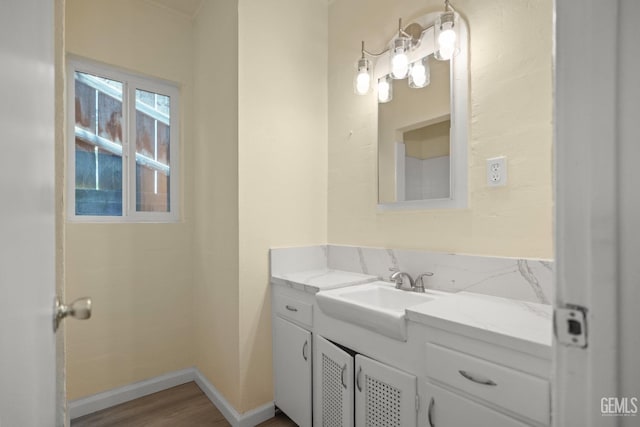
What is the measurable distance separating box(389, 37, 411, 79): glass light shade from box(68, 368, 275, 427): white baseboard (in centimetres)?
209

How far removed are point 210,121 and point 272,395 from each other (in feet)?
6.05

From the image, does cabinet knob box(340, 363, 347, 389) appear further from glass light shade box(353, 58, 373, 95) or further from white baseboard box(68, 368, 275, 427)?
glass light shade box(353, 58, 373, 95)

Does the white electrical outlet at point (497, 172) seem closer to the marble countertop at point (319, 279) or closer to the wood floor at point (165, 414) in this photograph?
the marble countertop at point (319, 279)

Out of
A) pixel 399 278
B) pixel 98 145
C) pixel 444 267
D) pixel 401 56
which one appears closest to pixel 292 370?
pixel 399 278

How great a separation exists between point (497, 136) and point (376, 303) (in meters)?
1.00

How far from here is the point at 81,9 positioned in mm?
1968

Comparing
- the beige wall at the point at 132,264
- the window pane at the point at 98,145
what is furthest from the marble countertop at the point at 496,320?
the window pane at the point at 98,145

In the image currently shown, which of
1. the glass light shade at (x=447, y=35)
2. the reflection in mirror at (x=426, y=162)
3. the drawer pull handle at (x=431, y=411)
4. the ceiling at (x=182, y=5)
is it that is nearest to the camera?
the drawer pull handle at (x=431, y=411)

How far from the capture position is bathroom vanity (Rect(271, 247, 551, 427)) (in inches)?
35.5

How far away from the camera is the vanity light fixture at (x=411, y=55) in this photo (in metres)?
1.48

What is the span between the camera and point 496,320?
40.7 inches

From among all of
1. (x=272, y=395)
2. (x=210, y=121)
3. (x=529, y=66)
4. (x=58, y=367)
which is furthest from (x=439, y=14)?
(x=272, y=395)

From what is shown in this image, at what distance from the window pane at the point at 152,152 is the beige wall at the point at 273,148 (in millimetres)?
921

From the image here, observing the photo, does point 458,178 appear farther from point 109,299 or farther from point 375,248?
point 109,299
